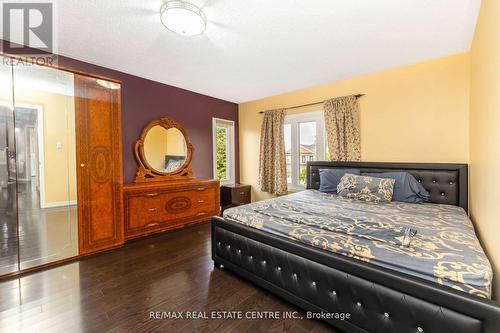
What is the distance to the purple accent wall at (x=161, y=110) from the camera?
10.7 ft

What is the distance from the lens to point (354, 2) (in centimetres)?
181

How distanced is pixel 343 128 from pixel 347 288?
2.67 m

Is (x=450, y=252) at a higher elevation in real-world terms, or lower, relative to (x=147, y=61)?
lower

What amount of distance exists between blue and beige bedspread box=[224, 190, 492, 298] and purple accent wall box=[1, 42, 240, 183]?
2.12 metres

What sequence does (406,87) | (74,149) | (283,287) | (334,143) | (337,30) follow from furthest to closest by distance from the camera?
(334,143) < (406,87) < (74,149) < (337,30) < (283,287)

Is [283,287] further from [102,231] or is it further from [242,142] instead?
[242,142]

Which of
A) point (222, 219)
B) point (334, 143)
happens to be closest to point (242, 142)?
point (334, 143)

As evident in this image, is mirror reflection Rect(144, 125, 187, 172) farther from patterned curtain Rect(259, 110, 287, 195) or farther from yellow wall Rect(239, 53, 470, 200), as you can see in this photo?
yellow wall Rect(239, 53, 470, 200)

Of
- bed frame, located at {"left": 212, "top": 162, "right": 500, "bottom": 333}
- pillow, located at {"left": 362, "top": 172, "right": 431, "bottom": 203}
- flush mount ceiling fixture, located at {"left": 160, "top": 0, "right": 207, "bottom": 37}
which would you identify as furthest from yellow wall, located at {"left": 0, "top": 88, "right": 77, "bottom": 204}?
pillow, located at {"left": 362, "top": 172, "right": 431, "bottom": 203}

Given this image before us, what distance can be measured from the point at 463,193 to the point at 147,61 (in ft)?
13.9

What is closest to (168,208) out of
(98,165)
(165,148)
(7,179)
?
(165,148)

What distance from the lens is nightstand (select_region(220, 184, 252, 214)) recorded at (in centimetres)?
451

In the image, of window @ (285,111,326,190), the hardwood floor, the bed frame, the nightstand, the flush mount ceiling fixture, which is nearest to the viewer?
A: the bed frame

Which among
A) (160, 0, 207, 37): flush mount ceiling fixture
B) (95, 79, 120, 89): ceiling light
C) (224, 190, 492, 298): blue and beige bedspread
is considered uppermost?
(160, 0, 207, 37): flush mount ceiling fixture
